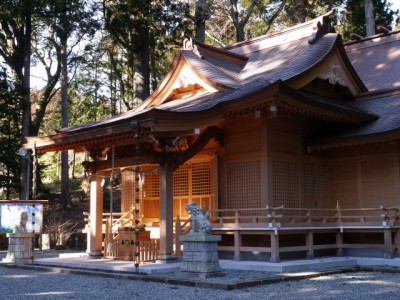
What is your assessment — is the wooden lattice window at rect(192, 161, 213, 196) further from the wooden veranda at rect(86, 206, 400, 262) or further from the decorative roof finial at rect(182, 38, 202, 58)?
the decorative roof finial at rect(182, 38, 202, 58)

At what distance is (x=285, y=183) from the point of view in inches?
508

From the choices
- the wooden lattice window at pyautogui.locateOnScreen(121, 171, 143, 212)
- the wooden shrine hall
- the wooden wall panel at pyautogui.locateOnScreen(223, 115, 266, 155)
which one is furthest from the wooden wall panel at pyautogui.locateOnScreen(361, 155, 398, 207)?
the wooden lattice window at pyautogui.locateOnScreen(121, 171, 143, 212)

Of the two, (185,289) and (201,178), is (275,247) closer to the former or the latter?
(185,289)

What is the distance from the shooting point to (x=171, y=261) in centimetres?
1148

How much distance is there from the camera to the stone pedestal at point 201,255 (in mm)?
9534

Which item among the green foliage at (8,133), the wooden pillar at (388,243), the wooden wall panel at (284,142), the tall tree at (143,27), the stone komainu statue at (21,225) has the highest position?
the tall tree at (143,27)

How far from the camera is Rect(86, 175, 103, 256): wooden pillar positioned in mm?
13586

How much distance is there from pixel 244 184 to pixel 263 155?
95cm

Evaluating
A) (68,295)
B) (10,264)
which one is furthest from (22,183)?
(68,295)

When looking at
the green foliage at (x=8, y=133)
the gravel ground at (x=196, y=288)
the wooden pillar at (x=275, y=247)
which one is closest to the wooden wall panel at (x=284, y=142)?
the wooden pillar at (x=275, y=247)

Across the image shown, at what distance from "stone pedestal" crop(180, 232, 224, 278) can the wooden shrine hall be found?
1730mm

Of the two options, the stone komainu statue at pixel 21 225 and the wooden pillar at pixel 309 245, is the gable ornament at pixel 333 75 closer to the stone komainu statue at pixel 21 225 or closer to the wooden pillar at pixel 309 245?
the wooden pillar at pixel 309 245

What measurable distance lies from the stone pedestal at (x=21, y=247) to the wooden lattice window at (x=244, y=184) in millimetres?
5276

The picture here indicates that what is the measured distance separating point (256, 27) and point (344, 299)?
92.2 ft
